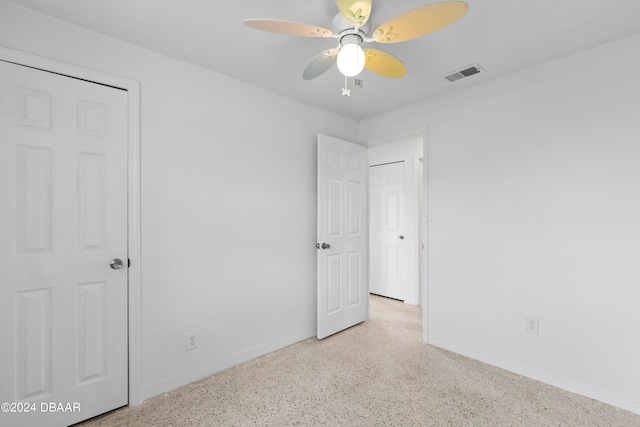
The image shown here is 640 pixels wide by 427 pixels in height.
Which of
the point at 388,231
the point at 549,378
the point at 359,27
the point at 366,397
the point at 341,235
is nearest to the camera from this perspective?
the point at 359,27

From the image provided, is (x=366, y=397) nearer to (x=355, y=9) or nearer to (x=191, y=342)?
(x=191, y=342)

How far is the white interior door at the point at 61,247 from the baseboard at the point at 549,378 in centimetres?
267

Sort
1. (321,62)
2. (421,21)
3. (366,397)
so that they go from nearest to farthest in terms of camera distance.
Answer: (421,21) → (321,62) → (366,397)

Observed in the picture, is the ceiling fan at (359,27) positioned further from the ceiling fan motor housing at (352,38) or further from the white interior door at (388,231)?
the white interior door at (388,231)

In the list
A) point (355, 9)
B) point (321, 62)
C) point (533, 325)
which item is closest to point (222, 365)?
point (321, 62)

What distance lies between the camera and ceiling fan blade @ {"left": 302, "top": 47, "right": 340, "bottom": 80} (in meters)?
1.59

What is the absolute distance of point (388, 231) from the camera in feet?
14.8

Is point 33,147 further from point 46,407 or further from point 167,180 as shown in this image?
point 46,407

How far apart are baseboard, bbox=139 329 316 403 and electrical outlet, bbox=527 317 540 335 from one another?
74.4 inches

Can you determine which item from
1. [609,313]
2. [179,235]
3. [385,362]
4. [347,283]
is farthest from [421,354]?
[179,235]

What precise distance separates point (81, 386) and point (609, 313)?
3408 millimetres

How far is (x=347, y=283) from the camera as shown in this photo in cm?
324

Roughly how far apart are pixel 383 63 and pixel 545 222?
5.67ft

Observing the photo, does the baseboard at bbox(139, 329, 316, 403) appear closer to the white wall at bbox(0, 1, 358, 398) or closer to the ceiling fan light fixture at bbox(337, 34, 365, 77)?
the white wall at bbox(0, 1, 358, 398)
